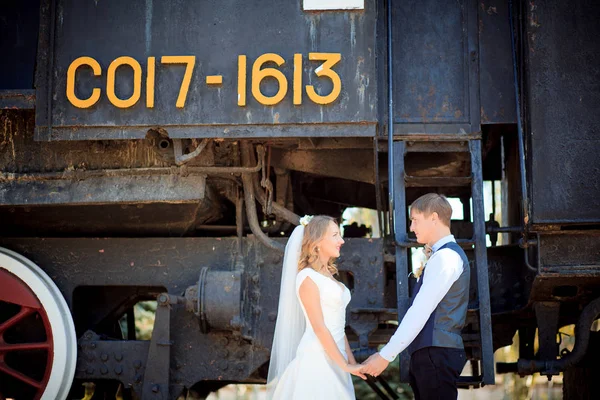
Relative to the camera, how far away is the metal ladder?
4801mm

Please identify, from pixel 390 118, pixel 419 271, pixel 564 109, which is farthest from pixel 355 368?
pixel 564 109

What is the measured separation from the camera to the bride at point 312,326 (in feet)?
14.2

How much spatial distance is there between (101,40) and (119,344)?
201cm

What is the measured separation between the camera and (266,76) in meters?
5.06

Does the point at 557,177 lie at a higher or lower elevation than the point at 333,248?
higher

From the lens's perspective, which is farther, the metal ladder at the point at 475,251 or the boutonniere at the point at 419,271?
the metal ladder at the point at 475,251

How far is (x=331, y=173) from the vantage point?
5770mm

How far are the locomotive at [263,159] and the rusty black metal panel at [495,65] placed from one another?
0.01 m

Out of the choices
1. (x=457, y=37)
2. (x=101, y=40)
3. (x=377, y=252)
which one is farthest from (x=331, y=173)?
(x=101, y=40)

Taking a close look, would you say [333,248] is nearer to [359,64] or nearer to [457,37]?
[359,64]

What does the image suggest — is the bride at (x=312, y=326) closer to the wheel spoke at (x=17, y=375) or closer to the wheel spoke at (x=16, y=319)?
the wheel spoke at (x=17, y=375)

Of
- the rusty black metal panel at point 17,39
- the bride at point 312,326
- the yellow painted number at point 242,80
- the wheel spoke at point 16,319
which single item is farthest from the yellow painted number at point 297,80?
the rusty black metal panel at point 17,39

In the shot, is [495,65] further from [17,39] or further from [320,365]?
[17,39]

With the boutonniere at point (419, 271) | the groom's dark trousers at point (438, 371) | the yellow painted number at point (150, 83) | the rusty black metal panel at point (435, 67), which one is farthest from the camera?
the rusty black metal panel at point (435, 67)
